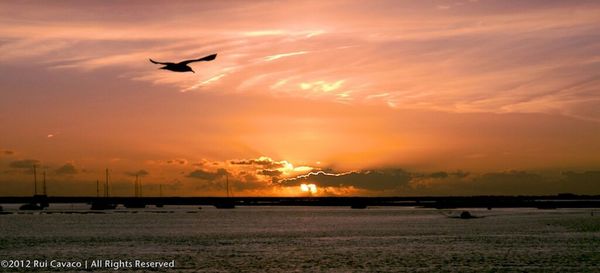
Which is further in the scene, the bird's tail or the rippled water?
the rippled water

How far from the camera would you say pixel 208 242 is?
104938 millimetres

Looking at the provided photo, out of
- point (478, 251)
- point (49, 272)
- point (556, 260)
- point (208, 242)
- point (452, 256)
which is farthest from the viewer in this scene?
point (208, 242)

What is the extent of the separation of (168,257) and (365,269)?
22243mm

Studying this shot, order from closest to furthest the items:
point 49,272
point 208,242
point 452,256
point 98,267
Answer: point 49,272 → point 98,267 → point 452,256 → point 208,242

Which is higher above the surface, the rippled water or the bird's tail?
the bird's tail

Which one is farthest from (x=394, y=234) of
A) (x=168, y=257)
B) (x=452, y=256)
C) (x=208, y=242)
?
(x=168, y=257)

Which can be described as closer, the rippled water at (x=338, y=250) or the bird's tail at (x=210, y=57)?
the bird's tail at (x=210, y=57)

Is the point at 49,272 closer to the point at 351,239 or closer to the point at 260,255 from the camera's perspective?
the point at 260,255

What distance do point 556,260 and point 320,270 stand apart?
23.9 meters

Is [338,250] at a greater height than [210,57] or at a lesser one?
lesser

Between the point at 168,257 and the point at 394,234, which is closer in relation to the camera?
the point at 168,257

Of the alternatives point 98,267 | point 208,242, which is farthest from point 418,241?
point 98,267

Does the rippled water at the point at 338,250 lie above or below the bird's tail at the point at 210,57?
below

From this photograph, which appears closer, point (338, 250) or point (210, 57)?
point (210, 57)
